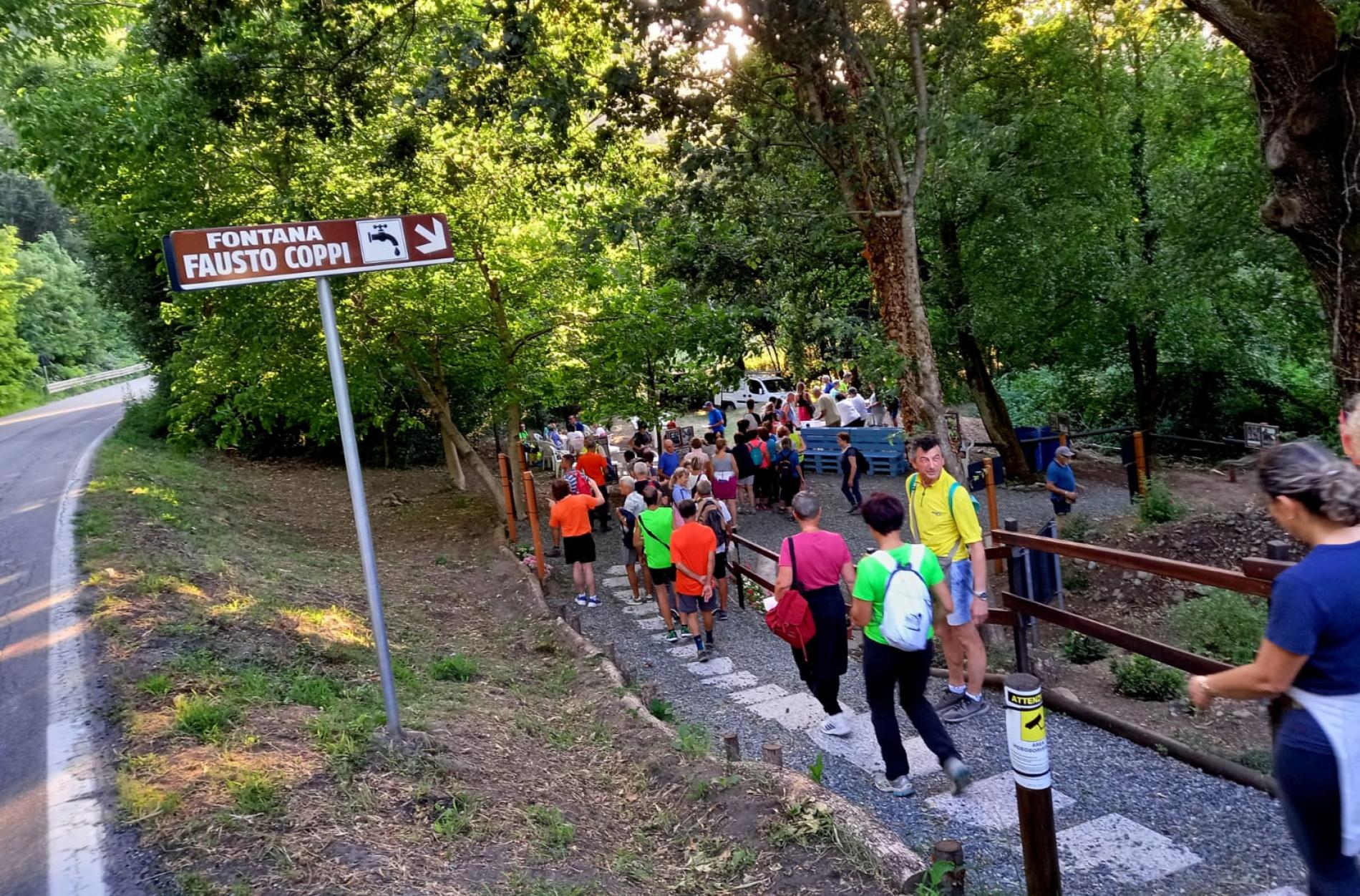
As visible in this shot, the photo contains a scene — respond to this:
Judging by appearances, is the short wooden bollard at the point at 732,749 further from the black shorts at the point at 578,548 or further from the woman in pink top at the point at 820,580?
the black shorts at the point at 578,548

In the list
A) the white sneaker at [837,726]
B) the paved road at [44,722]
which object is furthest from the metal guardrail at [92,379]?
the white sneaker at [837,726]

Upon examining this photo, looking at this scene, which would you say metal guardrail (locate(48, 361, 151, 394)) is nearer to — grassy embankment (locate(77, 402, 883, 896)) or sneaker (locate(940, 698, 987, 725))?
grassy embankment (locate(77, 402, 883, 896))

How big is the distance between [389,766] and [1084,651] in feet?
18.0

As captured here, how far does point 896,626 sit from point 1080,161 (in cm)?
1316

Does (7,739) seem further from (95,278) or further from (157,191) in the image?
(95,278)

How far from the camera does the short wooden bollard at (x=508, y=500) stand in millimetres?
13539

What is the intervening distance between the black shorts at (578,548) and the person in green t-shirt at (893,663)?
5996 millimetres

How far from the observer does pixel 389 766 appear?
4.47m

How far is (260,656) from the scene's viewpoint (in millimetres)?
6008

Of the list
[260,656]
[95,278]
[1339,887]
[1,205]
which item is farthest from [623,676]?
[1,205]

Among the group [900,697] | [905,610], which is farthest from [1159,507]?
[905,610]

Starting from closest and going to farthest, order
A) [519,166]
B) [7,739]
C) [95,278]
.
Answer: [7,739] < [519,166] < [95,278]

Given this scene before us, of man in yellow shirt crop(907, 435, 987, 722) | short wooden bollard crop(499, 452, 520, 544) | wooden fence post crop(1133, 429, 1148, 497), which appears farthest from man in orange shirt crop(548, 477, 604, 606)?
wooden fence post crop(1133, 429, 1148, 497)

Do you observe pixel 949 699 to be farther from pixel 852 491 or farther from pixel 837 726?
pixel 852 491
